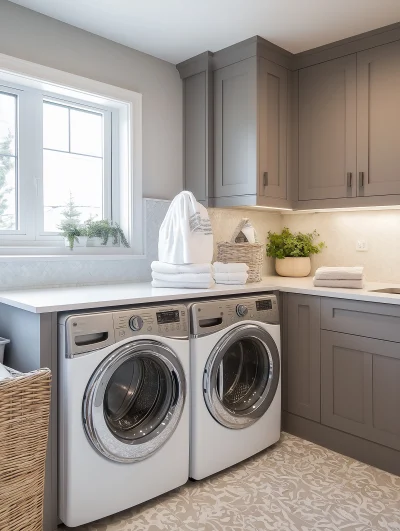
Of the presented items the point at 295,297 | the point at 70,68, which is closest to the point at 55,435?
the point at 295,297

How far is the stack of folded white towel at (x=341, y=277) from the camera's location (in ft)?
8.45

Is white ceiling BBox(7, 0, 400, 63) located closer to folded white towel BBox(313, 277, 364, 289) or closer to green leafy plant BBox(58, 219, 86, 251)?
green leafy plant BBox(58, 219, 86, 251)

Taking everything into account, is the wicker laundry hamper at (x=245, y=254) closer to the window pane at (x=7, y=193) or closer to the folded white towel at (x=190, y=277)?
the folded white towel at (x=190, y=277)

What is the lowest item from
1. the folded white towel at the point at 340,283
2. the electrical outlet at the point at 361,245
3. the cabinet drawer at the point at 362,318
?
the cabinet drawer at the point at 362,318

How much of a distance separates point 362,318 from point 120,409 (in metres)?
1.32

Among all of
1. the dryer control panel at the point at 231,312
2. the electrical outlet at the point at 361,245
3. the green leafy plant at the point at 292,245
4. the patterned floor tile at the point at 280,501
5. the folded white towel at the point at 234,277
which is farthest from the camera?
the green leafy plant at the point at 292,245

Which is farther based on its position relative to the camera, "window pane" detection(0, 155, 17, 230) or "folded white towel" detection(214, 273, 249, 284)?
"folded white towel" detection(214, 273, 249, 284)

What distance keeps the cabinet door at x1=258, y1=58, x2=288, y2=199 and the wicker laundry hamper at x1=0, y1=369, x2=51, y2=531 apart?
1.86 metres

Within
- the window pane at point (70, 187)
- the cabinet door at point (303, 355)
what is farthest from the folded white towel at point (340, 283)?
the window pane at point (70, 187)

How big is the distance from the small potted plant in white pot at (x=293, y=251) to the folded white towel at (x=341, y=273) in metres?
0.60

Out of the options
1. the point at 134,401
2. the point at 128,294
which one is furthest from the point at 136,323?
the point at 134,401

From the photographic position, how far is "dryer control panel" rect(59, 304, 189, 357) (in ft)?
5.94

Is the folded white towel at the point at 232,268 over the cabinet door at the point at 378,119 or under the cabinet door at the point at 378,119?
under

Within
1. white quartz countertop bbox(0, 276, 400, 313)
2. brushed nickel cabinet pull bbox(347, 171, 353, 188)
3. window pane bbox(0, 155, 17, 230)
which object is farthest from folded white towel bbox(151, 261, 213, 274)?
brushed nickel cabinet pull bbox(347, 171, 353, 188)
